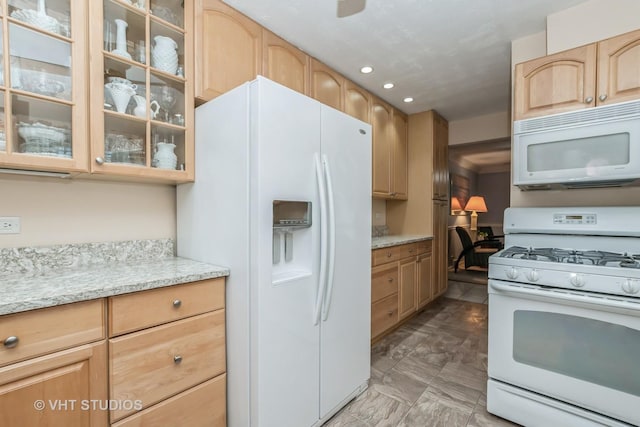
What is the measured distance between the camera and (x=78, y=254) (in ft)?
4.93

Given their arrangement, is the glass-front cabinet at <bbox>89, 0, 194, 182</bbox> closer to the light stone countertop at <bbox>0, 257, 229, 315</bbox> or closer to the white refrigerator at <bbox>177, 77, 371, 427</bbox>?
the white refrigerator at <bbox>177, 77, 371, 427</bbox>

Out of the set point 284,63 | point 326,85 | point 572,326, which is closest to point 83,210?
point 284,63

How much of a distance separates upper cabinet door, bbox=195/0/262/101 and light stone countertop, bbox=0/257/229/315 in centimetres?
99

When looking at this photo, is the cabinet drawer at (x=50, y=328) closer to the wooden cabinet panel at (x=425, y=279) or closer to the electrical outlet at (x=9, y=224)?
the electrical outlet at (x=9, y=224)

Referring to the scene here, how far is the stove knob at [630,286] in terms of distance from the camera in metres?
1.25

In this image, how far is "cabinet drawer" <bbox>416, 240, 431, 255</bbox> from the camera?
3.30 meters

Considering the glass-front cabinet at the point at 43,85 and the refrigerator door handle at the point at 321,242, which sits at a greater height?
the glass-front cabinet at the point at 43,85

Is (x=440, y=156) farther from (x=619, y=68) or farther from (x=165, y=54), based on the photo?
(x=165, y=54)

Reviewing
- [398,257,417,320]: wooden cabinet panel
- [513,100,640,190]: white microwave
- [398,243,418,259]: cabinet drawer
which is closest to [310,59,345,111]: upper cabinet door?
[513,100,640,190]: white microwave

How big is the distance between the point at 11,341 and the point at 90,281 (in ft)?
0.97

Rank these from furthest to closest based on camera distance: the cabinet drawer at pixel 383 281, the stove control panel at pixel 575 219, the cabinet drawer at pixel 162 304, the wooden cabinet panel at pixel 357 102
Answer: the wooden cabinet panel at pixel 357 102
the cabinet drawer at pixel 383 281
the stove control panel at pixel 575 219
the cabinet drawer at pixel 162 304

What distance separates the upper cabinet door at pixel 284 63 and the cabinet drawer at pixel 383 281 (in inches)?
65.5

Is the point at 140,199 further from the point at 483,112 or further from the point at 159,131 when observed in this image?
the point at 483,112

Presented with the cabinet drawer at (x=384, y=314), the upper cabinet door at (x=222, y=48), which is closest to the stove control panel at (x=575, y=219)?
the cabinet drawer at (x=384, y=314)
